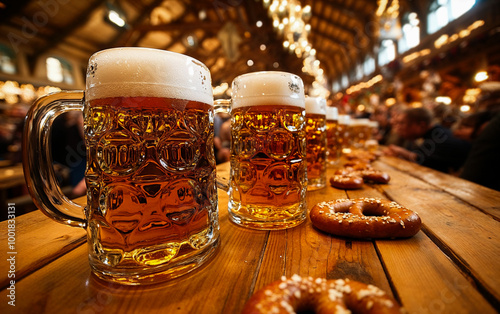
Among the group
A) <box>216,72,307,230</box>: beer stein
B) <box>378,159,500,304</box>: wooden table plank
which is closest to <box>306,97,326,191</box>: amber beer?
<box>378,159,500,304</box>: wooden table plank

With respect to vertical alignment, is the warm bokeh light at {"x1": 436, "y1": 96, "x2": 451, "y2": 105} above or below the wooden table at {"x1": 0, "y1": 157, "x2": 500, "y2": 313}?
above

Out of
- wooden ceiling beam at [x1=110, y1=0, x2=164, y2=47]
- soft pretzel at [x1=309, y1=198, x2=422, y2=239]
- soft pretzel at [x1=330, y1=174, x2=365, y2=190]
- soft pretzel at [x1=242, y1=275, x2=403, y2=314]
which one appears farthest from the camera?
wooden ceiling beam at [x1=110, y1=0, x2=164, y2=47]

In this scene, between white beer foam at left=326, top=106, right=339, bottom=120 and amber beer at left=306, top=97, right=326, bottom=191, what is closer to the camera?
amber beer at left=306, top=97, right=326, bottom=191

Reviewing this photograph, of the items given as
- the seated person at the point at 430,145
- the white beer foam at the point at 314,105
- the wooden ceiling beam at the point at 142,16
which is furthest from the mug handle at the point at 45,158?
the wooden ceiling beam at the point at 142,16

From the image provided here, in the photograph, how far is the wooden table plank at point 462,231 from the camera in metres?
0.49

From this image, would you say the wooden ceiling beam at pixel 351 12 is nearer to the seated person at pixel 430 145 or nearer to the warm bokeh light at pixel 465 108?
the warm bokeh light at pixel 465 108

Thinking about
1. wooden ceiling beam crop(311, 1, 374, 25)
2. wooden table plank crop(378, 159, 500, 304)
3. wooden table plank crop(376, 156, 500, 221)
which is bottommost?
wooden table plank crop(376, 156, 500, 221)

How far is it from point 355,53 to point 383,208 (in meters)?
19.3

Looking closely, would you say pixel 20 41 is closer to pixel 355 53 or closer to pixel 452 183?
pixel 452 183

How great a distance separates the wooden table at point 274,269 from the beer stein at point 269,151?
78mm

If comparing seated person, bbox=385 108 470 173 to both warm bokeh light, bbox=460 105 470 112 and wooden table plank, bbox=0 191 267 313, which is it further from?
warm bokeh light, bbox=460 105 470 112

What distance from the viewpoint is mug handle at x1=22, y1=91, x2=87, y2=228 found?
550 millimetres

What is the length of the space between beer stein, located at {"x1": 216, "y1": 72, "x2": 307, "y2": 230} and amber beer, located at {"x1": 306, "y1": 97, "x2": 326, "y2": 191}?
1.57 feet

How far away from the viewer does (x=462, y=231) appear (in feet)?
2.29
